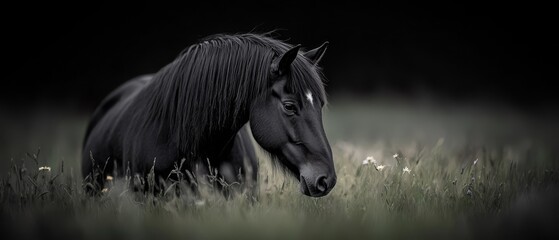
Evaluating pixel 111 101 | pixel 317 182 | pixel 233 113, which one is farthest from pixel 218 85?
pixel 111 101

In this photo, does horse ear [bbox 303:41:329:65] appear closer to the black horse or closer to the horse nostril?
the black horse

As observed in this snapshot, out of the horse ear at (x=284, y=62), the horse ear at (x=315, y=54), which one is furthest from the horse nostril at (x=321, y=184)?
the horse ear at (x=315, y=54)

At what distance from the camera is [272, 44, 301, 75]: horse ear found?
3.00 meters

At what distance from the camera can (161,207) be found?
323cm

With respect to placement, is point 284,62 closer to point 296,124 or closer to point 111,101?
point 296,124

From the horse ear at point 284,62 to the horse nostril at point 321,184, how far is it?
59 cm

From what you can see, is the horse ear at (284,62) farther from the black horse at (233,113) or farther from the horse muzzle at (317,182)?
the horse muzzle at (317,182)

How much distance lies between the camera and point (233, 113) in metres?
3.21

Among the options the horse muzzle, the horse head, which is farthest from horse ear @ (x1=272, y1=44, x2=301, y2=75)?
the horse muzzle

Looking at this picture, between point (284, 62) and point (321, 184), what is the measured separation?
66 cm

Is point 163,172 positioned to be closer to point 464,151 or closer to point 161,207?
point 161,207

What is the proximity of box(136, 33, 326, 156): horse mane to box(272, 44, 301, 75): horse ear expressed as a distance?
4 cm

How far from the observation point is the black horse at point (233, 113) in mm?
3010

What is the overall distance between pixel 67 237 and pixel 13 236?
11.2 inches
